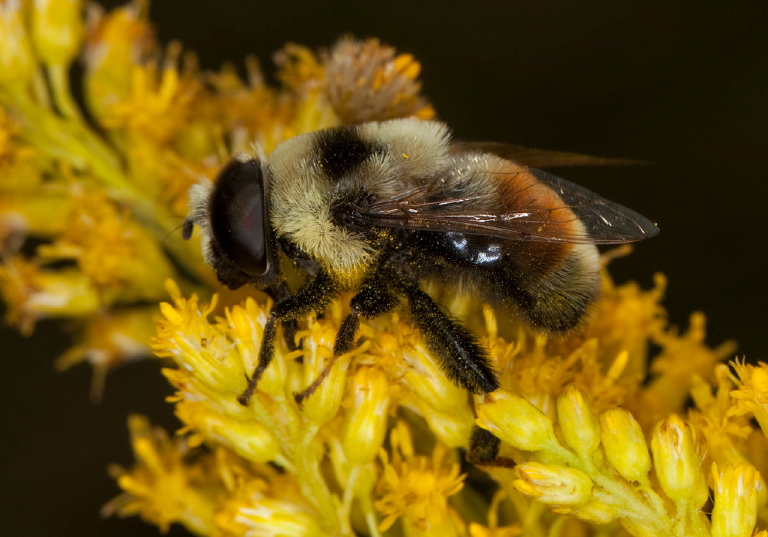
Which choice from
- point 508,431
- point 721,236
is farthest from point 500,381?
point 721,236

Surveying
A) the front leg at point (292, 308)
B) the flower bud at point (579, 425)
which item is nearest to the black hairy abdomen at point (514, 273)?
the front leg at point (292, 308)

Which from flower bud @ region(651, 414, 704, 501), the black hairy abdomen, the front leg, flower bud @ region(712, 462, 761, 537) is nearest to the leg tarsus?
the black hairy abdomen

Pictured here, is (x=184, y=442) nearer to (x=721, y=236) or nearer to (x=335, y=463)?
(x=335, y=463)

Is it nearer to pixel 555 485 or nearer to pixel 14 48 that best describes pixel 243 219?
pixel 555 485

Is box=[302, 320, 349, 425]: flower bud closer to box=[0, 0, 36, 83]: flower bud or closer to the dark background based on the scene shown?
box=[0, 0, 36, 83]: flower bud

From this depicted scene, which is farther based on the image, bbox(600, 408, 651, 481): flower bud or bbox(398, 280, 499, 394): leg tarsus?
bbox(398, 280, 499, 394): leg tarsus

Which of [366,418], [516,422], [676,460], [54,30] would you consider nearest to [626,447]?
[676,460]

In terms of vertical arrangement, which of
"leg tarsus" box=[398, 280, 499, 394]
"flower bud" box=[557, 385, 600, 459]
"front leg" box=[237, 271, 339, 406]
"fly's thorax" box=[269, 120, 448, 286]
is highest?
"fly's thorax" box=[269, 120, 448, 286]
